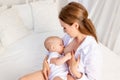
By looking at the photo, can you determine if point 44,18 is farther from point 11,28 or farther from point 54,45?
point 54,45

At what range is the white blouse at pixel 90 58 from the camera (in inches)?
56.9

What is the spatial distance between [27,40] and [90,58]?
3.84ft

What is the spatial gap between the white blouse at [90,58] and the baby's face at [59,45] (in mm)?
171

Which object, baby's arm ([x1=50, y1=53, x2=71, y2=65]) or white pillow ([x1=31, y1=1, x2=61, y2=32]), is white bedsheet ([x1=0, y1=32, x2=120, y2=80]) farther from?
baby's arm ([x1=50, y1=53, x2=71, y2=65])

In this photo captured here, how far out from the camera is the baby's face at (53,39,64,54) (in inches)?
65.3

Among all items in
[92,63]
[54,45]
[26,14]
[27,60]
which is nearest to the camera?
[92,63]

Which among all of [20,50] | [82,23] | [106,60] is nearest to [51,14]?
[20,50]

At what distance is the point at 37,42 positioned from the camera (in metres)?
2.45

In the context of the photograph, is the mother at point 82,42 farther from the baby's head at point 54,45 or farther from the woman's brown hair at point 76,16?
the baby's head at point 54,45

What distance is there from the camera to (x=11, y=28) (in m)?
2.41

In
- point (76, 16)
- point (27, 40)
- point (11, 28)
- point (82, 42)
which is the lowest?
point (27, 40)

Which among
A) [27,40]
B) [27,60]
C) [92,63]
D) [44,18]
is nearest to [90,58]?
[92,63]

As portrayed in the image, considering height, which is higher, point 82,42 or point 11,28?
point 82,42

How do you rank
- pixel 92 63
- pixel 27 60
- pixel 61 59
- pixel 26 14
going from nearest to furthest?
pixel 92 63 < pixel 61 59 < pixel 27 60 < pixel 26 14
